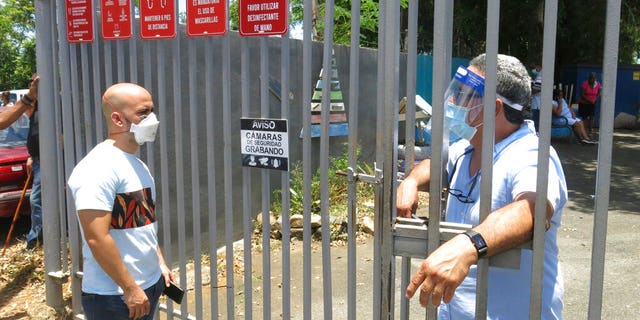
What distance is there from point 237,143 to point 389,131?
3.93m

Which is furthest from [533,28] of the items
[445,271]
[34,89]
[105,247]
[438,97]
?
[445,271]

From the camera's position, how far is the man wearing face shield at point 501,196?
195 cm

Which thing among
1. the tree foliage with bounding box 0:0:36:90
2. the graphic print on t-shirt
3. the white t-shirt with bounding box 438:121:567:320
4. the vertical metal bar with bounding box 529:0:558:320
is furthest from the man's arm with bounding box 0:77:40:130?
the tree foliage with bounding box 0:0:36:90

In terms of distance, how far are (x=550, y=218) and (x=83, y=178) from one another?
6.60 ft

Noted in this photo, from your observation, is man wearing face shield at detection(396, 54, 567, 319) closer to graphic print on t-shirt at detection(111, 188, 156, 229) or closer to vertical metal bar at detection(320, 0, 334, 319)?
vertical metal bar at detection(320, 0, 334, 319)

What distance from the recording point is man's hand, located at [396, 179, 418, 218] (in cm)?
247

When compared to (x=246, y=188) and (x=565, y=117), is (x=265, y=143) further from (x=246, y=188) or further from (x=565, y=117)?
(x=565, y=117)

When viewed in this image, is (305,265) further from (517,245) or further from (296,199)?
(296,199)

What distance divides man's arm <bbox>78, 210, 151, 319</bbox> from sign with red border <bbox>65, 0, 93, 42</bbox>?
1.71m

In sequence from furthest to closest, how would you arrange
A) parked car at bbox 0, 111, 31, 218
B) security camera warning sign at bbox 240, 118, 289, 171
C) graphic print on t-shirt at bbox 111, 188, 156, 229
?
1. parked car at bbox 0, 111, 31, 218
2. security camera warning sign at bbox 240, 118, 289, 171
3. graphic print on t-shirt at bbox 111, 188, 156, 229

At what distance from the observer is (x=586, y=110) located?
16.6 m

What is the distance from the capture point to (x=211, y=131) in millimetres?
3305

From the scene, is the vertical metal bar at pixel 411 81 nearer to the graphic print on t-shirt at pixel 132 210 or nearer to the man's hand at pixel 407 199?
the man's hand at pixel 407 199

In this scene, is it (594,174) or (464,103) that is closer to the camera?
(464,103)
